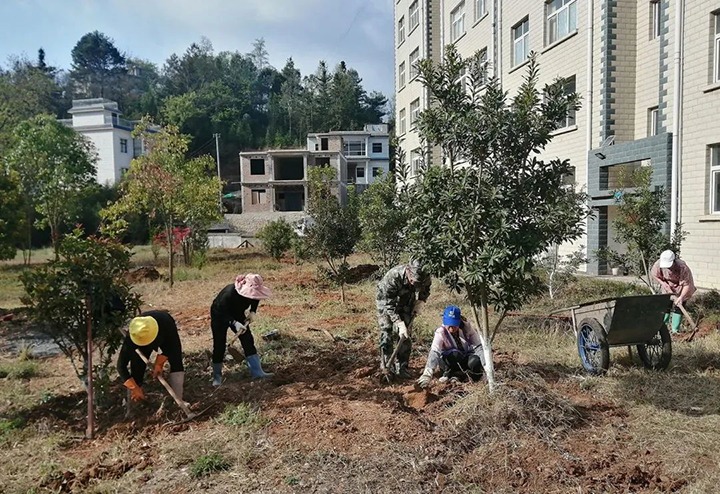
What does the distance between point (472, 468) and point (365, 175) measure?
4961 cm

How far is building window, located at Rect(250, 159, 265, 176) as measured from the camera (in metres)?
47.9

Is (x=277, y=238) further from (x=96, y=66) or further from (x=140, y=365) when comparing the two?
(x=96, y=66)

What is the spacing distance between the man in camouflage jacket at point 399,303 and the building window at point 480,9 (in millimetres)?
17397

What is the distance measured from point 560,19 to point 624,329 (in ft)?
42.6

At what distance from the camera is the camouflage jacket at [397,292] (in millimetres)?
5773

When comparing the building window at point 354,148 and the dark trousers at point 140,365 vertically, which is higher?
the building window at point 354,148

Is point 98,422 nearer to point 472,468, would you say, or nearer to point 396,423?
point 396,423

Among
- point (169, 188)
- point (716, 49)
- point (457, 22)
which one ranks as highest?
point (457, 22)

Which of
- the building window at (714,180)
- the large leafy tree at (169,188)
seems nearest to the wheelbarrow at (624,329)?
the building window at (714,180)

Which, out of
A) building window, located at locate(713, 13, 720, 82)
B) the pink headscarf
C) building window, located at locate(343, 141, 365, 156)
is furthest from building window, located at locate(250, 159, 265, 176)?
the pink headscarf

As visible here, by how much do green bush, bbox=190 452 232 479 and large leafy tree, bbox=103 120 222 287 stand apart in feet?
32.2

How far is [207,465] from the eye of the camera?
3.97 m

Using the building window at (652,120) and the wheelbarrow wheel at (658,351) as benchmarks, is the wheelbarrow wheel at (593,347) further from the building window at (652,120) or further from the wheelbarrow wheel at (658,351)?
the building window at (652,120)

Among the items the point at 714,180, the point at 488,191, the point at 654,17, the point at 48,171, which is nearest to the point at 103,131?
the point at 48,171
